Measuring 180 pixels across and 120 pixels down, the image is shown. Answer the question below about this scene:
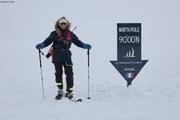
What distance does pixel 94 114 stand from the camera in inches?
333

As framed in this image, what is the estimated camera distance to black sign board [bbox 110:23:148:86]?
432 inches

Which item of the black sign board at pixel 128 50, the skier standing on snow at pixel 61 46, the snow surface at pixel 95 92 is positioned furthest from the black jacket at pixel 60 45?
the black sign board at pixel 128 50

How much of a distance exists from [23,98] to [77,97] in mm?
1302

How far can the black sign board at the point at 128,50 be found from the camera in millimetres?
10961

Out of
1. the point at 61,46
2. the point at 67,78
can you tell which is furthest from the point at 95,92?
the point at 61,46

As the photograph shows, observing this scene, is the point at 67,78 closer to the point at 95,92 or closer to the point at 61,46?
the point at 61,46

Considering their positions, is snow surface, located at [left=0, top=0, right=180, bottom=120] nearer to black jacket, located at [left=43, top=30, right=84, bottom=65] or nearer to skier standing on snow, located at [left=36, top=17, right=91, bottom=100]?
skier standing on snow, located at [left=36, top=17, right=91, bottom=100]

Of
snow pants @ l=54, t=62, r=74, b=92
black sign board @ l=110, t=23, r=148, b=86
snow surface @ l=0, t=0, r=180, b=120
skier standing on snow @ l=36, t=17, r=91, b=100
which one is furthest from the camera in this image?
black sign board @ l=110, t=23, r=148, b=86

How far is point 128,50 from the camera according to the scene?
11023 mm


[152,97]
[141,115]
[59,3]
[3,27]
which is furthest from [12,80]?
[59,3]


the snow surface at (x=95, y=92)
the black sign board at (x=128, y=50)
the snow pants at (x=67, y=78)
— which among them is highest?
the black sign board at (x=128, y=50)

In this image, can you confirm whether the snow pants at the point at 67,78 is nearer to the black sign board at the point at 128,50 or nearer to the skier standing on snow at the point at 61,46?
the skier standing on snow at the point at 61,46

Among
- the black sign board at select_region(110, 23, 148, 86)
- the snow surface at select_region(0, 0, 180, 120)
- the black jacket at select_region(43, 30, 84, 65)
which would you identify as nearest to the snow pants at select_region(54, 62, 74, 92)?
the black jacket at select_region(43, 30, 84, 65)

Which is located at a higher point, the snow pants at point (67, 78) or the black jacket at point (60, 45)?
the black jacket at point (60, 45)
